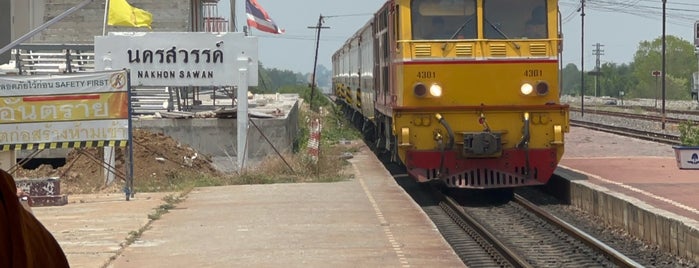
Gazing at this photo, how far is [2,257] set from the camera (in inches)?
98.3

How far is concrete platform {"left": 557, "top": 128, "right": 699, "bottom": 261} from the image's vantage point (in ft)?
37.3

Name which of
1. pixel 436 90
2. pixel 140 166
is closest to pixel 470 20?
pixel 436 90

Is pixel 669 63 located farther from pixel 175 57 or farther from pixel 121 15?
pixel 175 57

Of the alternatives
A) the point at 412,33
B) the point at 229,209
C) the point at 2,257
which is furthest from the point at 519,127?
the point at 2,257

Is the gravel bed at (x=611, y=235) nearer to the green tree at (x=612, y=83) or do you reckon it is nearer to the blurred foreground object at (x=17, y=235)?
the blurred foreground object at (x=17, y=235)

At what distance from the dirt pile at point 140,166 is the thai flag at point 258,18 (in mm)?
9590

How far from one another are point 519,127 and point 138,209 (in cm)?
564

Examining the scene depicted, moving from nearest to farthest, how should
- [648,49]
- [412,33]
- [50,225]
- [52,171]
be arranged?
[50,225], [412,33], [52,171], [648,49]

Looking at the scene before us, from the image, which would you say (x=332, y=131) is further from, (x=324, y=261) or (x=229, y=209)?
(x=324, y=261)

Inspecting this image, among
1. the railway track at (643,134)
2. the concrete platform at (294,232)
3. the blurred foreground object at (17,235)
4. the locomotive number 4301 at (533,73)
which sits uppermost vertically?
the locomotive number 4301 at (533,73)

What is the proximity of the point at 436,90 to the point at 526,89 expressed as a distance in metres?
1.34

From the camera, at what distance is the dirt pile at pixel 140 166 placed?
1952cm

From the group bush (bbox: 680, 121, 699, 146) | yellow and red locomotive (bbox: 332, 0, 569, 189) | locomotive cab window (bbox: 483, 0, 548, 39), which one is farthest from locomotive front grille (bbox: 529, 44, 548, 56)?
bush (bbox: 680, 121, 699, 146)

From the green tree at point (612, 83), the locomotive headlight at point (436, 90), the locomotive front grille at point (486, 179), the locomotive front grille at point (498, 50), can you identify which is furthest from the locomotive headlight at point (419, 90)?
the green tree at point (612, 83)
